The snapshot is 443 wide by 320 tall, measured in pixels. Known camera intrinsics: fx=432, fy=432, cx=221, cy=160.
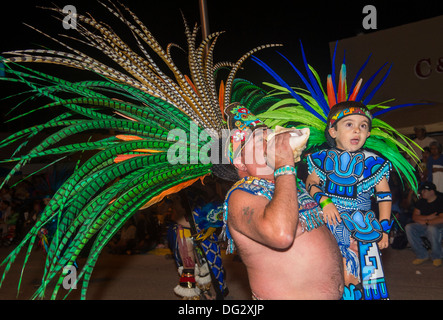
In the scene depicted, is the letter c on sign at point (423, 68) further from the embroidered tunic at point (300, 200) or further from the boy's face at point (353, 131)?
the embroidered tunic at point (300, 200)

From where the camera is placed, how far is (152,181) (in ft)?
7.22

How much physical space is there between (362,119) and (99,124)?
5.20ft

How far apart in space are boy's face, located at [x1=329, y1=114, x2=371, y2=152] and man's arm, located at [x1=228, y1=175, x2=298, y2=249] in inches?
42.1

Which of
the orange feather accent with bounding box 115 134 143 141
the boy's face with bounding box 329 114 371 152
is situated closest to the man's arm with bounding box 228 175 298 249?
the orange feather accent with bounding box 115 134 143 141

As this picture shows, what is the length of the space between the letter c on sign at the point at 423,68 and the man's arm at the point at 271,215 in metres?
7.62

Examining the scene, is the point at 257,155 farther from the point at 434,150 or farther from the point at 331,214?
the point at 434,150

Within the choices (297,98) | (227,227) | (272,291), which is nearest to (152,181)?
(227,227)

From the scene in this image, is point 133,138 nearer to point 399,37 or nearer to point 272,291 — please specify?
point 272,291

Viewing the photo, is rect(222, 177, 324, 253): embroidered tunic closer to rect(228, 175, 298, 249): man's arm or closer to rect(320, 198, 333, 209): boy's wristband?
rect(228, 175, 298, 249): man's arm

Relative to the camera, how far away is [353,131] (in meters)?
2.71

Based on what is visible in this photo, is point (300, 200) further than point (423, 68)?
No

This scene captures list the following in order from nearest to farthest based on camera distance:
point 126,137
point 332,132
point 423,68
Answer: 1. point 126,137
2. point 332,132
3. point 423,68

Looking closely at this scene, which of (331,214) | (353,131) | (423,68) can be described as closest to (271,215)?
(331,214)

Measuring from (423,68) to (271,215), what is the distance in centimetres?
785
